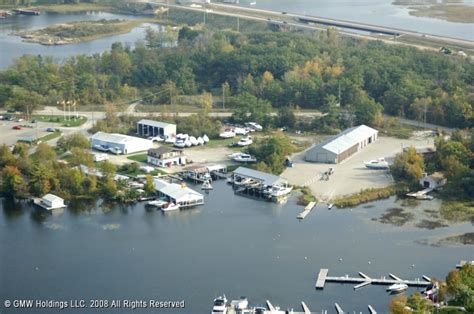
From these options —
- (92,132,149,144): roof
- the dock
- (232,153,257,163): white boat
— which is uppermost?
(92,132,149,144): roof

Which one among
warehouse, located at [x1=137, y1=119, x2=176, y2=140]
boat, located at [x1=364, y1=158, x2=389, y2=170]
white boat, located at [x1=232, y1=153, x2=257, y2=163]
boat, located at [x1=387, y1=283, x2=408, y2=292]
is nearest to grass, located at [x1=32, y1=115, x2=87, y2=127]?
warehouse, located at [x1=137, y1=119, x2=176, y2=140]

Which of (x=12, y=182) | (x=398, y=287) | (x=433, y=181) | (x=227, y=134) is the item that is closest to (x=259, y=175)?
(x=433, y=181)

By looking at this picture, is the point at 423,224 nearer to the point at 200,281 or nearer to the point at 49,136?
the point at 200,281

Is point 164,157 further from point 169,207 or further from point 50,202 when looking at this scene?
point 50,202

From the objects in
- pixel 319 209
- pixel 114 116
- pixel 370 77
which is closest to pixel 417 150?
pixel 319 209

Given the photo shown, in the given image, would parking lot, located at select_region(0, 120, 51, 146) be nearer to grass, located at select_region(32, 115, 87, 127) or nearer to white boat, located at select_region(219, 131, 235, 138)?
grass, located at select_region(32, 115, 87, 127)

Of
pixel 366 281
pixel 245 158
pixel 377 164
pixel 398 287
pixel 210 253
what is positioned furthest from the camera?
pixel 245 158
